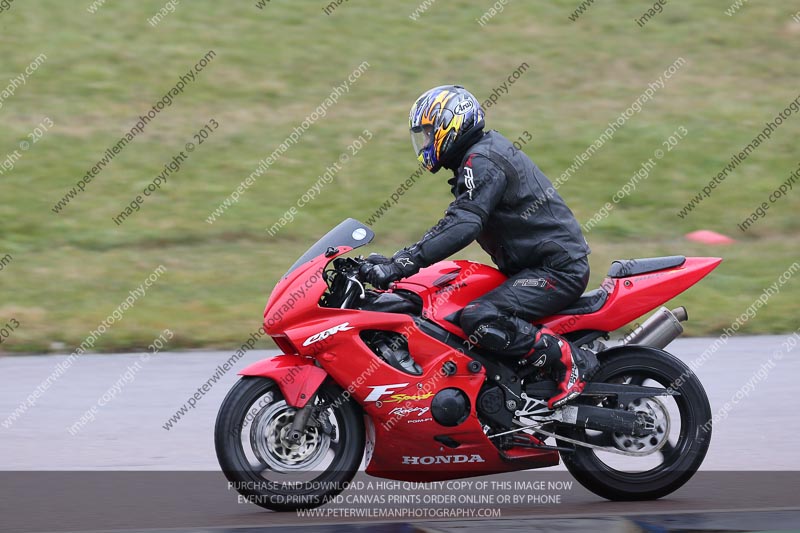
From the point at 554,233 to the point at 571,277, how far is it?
24 centimetres

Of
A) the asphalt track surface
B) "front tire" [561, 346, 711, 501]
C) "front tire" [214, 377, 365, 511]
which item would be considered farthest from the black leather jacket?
the asphalt track surface

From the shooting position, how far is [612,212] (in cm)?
1345

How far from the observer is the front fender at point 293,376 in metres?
5.64

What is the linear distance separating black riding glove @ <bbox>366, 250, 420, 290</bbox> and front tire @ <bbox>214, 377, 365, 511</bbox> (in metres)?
0.59

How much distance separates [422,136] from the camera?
5.91m

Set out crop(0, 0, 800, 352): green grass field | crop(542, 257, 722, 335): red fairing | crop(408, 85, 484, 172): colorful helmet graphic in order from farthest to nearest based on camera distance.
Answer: crop(0, 0, 800, 352): green grass field, crop(542, 257, 722, 335): red fairing, crop(408, 85, 484, 172): colorful helmet graphic

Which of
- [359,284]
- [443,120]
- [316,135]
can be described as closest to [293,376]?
[359,284]

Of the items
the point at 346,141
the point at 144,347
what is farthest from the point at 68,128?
the point at 144,347

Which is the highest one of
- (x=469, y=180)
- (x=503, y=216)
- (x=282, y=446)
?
(x=469, y=180)

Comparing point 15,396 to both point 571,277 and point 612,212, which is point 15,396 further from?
point 612,212

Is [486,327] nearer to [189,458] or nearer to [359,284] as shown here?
[359,284]

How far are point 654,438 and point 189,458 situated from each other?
105 inches

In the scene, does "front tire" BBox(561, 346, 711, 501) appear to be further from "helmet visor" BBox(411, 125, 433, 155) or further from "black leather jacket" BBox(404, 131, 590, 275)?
"helmet visor" BBox(411, 125, 433, 155)

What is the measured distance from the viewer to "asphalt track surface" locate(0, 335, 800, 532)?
5.70 m
